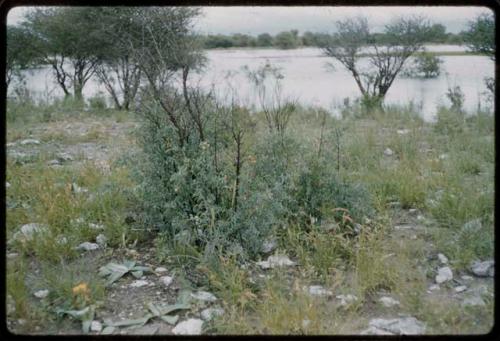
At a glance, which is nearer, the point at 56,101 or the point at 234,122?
the point at 234,122

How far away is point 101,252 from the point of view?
3.03 metres

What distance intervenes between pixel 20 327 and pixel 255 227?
1371 mm

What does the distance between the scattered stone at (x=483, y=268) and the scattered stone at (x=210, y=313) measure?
1.48 m

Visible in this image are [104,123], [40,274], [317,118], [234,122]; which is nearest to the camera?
[40,274]

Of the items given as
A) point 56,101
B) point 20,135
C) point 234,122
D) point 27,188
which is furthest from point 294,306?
point 56,101

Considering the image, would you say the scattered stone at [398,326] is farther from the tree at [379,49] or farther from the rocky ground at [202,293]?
the tree at [379,49]

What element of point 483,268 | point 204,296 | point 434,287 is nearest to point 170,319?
point 204,296

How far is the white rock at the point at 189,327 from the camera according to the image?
7.58ft

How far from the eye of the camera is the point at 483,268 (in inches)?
107

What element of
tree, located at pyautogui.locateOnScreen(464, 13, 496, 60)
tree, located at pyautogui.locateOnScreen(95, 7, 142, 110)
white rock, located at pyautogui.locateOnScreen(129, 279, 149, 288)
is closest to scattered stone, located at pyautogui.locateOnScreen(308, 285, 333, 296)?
white rock, located at pyautogui.locateOnScreen(129, 279, 149, 288)

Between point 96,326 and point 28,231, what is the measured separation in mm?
1060

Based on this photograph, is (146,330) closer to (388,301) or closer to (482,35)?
(388,301)
